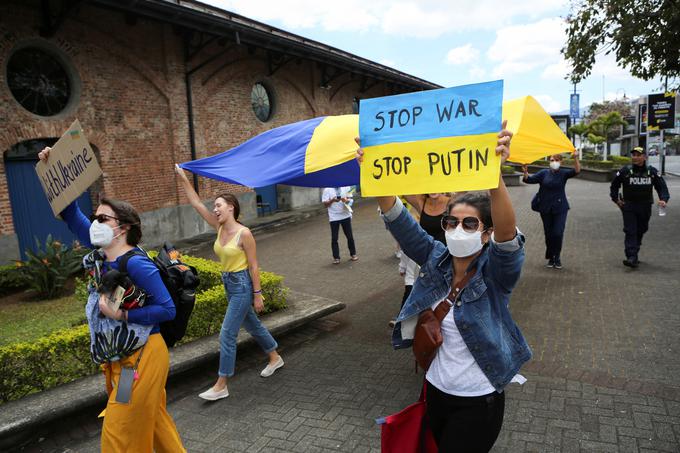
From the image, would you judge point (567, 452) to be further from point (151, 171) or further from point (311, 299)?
point (151, 171)

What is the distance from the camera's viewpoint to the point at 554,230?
8.26 metres

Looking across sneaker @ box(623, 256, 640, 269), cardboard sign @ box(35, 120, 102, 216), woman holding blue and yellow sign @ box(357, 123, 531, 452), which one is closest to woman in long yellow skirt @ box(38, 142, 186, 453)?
cardboard sign @ box(35, 120, 102, 216)

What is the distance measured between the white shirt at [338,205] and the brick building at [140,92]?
6.30 meters

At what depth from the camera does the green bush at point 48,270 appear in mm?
8227

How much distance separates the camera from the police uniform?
8.02 metres

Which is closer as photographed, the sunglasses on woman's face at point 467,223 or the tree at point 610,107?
the sunglasses on woman's face at point 467,223

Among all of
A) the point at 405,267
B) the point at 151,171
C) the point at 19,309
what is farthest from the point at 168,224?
the point at 405,267

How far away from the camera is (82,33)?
36.4ft

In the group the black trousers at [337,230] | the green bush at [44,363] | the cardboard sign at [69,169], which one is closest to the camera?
the cardboard sign at [69,169]

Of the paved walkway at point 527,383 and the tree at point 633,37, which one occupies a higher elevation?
the tree at point 633,37

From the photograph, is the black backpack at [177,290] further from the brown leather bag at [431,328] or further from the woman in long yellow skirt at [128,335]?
the brown leather bag at [431,328]

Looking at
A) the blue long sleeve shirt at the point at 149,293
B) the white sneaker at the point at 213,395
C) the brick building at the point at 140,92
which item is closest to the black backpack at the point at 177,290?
the blue long sleeve shirt at the point at 149,293

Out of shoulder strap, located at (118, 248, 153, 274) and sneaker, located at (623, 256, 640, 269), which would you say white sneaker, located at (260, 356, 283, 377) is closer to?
shoulder strap, located at (118, 248, 153, 274)

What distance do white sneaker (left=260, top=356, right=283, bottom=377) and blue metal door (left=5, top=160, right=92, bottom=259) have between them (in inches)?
316
